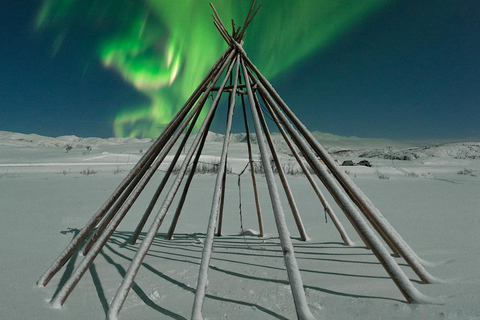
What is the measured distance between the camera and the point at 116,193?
2.82m

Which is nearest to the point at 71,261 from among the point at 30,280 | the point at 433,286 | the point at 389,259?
the point at 30,280

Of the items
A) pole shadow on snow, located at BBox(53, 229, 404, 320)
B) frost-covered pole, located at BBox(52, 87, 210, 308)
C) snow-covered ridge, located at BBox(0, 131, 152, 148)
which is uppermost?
snow-covered ridge, located at BBox(0, 131, 152, 148)

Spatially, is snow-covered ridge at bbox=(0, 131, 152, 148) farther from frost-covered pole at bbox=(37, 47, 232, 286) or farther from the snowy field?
frost-covered pole at bbox=(37, 47, 232, 286)

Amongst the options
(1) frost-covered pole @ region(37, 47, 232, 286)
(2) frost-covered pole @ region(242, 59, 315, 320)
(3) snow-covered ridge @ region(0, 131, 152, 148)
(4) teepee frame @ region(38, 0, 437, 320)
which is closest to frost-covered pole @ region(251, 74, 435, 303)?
(4) teepee frame @ region(38, 0, 437, 320)

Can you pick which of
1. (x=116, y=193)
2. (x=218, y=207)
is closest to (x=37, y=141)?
(x=116, y=193)

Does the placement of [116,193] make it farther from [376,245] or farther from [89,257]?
[376,245]

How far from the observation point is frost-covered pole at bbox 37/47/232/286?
94.0 inches

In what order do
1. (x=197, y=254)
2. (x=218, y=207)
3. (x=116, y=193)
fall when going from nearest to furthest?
1. (x=218, y=207)
2. (x=116, y=193)
3. (x=197, y=254)

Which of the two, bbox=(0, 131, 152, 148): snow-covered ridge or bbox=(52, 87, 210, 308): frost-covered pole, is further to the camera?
bbox=(0, 131, 152, 148): snow-covered ridge

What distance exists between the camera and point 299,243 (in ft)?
12.4

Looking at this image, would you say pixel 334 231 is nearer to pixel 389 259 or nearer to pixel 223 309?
pixel 389 259

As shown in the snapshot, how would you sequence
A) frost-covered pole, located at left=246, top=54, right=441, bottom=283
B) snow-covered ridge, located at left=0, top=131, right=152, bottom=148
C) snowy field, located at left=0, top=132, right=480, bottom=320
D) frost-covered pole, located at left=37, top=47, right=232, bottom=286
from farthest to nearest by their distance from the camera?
snow-covered ridge, located at left=0, top=131, right=152, bottom=148
frost-covered pole, located at left=37, top=47, right=232, bottom=286
frost-covered pole, located at left=246, top=54, right=441, bottom=283
snowy field, located at left=0, top=132, right=480, bottom=320

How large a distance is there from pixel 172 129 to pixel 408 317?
2.87m

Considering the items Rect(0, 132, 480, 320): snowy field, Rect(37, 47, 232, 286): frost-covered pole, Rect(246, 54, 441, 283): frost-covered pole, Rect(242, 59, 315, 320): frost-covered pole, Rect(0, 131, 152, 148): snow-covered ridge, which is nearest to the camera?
Rect(242, 59, 315, 320): frost-covered pole
